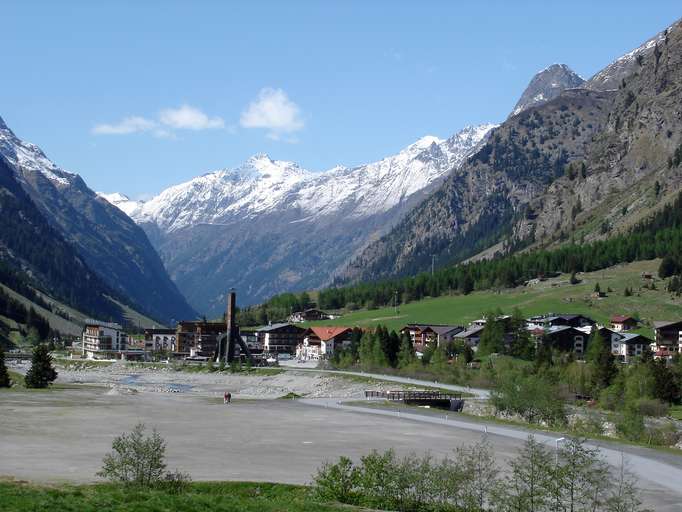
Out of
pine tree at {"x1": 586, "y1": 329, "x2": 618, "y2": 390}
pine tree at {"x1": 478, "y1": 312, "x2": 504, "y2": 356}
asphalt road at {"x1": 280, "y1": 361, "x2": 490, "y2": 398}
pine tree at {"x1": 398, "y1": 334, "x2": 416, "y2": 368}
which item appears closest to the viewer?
pine tree at {"x1": 586, "y1": 329, "x2": 618, "y2": 390}

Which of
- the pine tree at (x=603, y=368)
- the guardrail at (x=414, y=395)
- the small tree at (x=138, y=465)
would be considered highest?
the pine tree at (x=603, y=368)

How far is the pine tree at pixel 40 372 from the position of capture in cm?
15438

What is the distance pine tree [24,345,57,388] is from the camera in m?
154

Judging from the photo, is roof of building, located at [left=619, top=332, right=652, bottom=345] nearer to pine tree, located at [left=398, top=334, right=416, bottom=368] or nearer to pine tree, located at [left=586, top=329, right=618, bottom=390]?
pine tree, located at [left=398, top=334, right=416, bottom=368]

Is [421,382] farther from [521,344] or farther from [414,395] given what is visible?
[521,344]

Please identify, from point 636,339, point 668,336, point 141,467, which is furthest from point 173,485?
point 668,336

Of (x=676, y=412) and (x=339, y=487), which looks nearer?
(x=339, y=487)

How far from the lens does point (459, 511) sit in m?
49.1

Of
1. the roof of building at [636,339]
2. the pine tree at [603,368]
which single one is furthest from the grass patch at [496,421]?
the roof of building at [636,339]

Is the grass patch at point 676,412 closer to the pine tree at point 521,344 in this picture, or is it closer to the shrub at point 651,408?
the shrub at point 651,408

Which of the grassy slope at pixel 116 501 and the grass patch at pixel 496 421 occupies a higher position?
the grass patch at pixel 496 421

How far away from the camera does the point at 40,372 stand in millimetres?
155875

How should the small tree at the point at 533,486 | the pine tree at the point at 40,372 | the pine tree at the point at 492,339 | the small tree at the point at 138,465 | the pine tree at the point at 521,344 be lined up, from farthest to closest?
the pine tree at the point at 492,339 → the pine tree at the point at 521,344 → the pine tree at the point at 40,372 → the small tree at the point at 138,465 → the small tree at the point at 533,486

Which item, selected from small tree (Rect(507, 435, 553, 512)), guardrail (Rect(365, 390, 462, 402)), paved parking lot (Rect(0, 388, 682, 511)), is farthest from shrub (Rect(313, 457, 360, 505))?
guardrail (Rect(365, 390, 462, 402))
